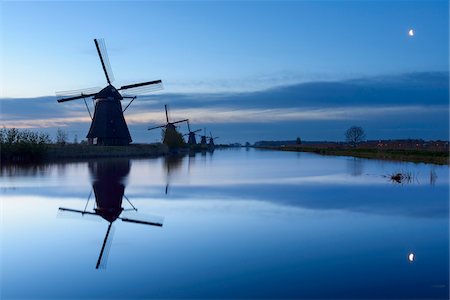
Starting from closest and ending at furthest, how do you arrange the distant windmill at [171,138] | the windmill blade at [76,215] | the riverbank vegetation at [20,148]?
the windmill blade at [76,215] → the riverbank vegetation at [20,148] → the distant windmill at [171,138]

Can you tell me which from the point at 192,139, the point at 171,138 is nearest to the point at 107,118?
the point at 171,138

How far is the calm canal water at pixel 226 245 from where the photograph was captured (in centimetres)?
580

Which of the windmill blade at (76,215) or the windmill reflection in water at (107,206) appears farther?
the windmill blade at (76,215)

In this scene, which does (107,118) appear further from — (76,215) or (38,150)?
(76,215)

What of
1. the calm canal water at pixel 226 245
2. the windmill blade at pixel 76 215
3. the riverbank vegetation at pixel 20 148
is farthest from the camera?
the riverbank vegetation at pixel 20 148

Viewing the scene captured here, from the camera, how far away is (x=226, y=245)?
813 centimetres

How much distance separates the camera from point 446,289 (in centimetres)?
555

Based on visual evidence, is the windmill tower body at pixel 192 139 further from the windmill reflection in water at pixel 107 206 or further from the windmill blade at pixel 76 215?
the windmill blade at pixel 76 215

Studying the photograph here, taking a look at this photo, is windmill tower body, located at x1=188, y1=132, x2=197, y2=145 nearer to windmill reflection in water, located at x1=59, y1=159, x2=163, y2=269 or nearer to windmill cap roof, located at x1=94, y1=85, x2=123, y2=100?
windmill cap roof, located at x1=94, y1=85, x2=123, y2=100

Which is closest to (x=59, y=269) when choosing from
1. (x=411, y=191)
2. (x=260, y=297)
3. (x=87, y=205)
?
(x=260, y=297)

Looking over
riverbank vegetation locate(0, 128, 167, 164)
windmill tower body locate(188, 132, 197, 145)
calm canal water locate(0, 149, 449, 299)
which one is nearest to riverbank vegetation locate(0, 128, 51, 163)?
riverbank vegetation locate(0, 128, 167, 164)

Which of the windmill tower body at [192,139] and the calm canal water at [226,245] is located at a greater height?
the windmill tower body at [192,139]

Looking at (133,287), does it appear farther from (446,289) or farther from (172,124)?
(172,124)

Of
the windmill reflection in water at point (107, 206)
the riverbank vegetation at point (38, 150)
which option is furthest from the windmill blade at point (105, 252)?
the riverbank vegetation at point (38, 150)
